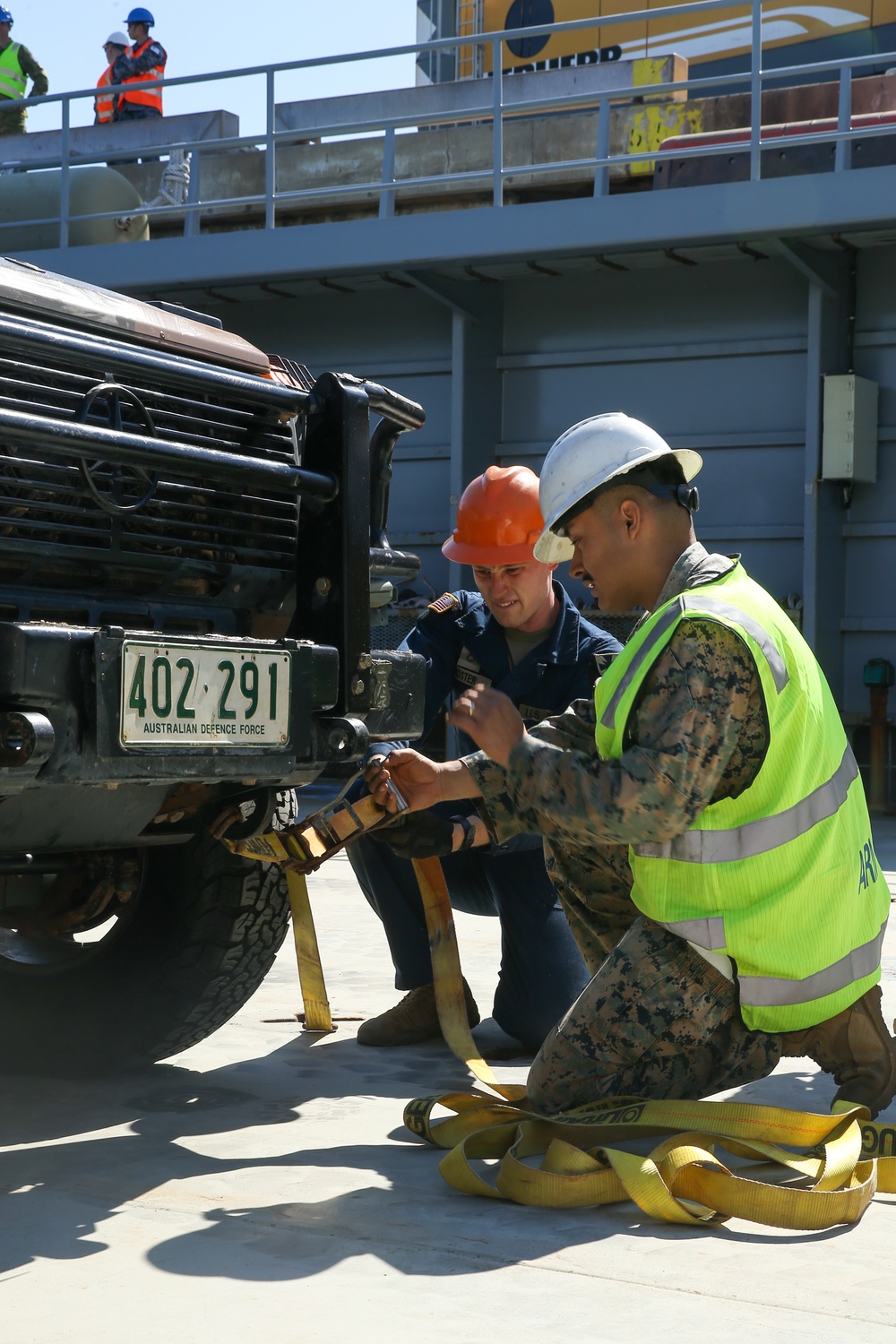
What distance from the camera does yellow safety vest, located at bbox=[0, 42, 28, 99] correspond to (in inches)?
511

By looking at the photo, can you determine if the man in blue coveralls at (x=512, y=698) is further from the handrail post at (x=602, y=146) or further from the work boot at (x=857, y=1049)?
the handrail post at (x=602, y=146)

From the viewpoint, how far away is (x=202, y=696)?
108 inches

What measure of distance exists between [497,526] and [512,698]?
44 cm

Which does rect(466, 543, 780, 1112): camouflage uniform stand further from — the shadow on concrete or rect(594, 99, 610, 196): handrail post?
rect(594, 99, 610, 196): handrail post

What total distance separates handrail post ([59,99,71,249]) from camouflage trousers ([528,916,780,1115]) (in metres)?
9.95

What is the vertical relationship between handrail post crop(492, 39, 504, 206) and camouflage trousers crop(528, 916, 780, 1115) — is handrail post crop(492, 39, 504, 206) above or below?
above

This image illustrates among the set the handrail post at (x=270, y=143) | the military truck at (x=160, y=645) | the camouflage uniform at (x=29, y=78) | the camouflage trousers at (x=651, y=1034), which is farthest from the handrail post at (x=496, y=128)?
the camouflage trousers at (x=651, y=1034)

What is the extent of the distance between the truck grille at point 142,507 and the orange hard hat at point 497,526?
71 centimetres

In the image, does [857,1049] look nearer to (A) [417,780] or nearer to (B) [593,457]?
(A) [417,780]

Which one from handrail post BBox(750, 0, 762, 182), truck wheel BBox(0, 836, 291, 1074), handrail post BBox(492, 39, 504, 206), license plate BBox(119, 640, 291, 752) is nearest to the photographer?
license plate BBox(119, 640, 291, 752)

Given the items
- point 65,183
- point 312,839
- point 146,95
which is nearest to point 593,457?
point 312,839

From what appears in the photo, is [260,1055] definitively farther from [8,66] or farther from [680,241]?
[8,66]

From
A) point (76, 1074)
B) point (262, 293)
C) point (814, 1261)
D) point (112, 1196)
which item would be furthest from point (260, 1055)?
point (262, 293)

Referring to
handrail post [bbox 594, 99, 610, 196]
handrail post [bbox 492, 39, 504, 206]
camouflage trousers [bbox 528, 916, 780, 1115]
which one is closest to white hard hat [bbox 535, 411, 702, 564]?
camouflage trousers [bbox 528, 916, 780, 1115]
